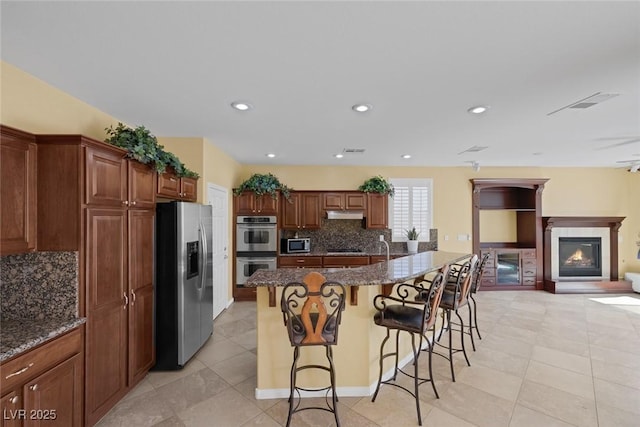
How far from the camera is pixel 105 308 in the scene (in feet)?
7.08

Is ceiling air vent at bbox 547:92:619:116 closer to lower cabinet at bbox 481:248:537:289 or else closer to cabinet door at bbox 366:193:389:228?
cabinet door at bbox 366:193:389:228

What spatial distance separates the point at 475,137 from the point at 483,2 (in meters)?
2.74

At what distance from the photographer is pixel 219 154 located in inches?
173

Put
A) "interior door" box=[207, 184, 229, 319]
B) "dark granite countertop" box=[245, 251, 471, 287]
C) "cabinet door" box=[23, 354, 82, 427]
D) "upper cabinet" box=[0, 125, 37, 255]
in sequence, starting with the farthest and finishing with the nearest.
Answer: "interior door" box=[207, 184, 229, 319]
"dark granite countertop" box=[245, 251, 471, 287]
"upper cabinet" box=[0, 125, 37, 255]
"cabinet door" box=[23, 354, 82, 427]

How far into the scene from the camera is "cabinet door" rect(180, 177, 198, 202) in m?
3.25

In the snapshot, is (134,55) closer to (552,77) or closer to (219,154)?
(219,154)

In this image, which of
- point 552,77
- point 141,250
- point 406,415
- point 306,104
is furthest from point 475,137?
point 141,250

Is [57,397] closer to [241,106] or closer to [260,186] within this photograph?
[241,106]

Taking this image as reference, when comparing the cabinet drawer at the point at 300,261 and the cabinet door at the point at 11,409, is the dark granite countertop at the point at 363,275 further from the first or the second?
the cabinet drawer at the point at 300,261

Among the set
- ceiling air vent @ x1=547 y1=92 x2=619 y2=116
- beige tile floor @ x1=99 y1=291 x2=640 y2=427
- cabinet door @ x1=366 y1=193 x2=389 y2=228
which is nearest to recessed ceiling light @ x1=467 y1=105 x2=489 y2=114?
ceiling air vent @ x1=547 y1=92 x2=619 y2=116

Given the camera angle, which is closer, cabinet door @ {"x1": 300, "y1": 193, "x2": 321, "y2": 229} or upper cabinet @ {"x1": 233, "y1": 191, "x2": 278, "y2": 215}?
upper cabinet @ {"x1": 233, "y1": 191, "x2": 278, "y2": 215}

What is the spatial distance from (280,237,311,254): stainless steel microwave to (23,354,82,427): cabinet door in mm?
3558

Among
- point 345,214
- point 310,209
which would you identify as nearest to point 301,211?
point 310,209

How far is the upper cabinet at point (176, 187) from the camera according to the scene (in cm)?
287
